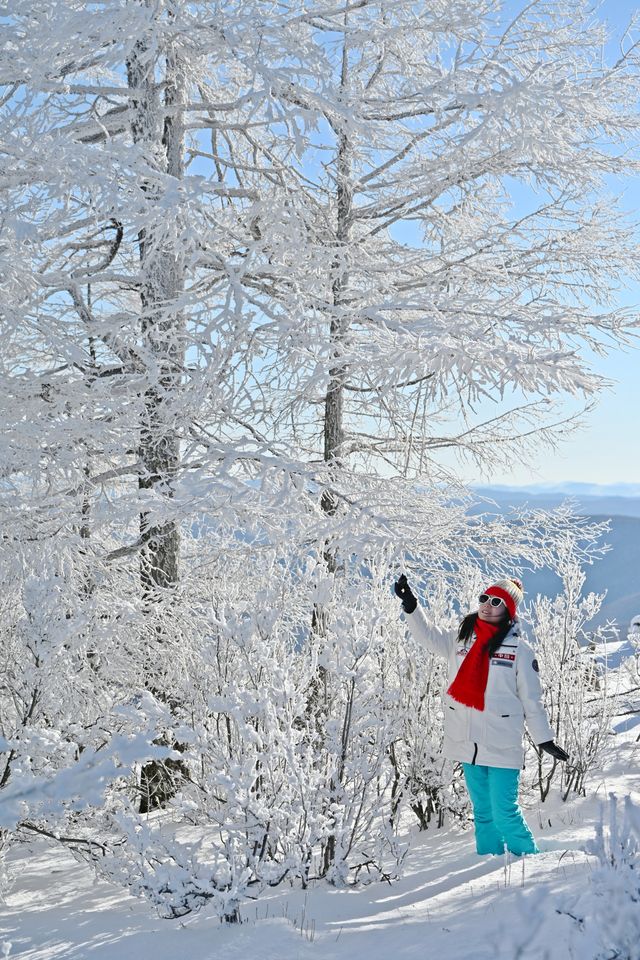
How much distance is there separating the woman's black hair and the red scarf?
2 centimetres

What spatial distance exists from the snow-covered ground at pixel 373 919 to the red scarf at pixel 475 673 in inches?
29.8

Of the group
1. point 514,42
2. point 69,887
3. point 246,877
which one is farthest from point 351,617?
point 514,42

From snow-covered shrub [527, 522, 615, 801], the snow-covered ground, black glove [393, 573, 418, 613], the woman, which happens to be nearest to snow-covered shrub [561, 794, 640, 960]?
the snow-covered ground

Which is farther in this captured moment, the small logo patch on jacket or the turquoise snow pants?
the small logo patch on jacket

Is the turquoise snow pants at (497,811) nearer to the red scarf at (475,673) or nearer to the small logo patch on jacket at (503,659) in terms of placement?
the red scarf at (475,673)

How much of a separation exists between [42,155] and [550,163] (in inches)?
144

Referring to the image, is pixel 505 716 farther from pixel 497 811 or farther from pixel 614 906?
pixel 614 906

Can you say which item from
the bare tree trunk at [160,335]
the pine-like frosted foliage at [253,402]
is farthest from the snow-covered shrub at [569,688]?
the bare tree trunk at [160,335]

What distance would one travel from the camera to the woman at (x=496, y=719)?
3.89 m

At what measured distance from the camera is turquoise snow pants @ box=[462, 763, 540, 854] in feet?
12.6

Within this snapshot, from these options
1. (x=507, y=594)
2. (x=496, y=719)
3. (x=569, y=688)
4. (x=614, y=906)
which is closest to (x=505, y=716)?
(x=496, y=719)

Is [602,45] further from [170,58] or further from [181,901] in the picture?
[181,901]

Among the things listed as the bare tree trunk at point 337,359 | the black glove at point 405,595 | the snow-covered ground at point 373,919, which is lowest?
the snow-covered ground at point 373,919

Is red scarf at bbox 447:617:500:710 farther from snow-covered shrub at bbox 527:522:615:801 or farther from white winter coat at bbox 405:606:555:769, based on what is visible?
snow-covered shrub at bbox 527:522:615:801
